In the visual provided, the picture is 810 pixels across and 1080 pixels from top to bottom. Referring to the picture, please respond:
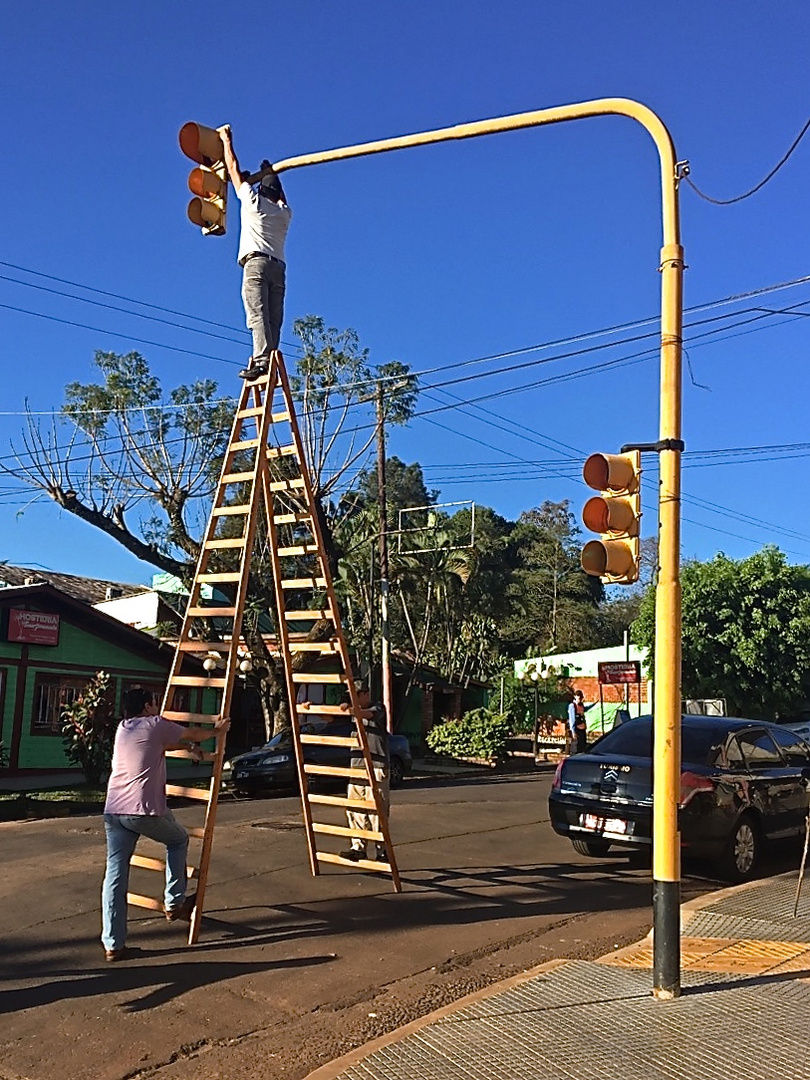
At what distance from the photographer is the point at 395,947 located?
7.36 metres

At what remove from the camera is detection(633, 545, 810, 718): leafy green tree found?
33.0 metres

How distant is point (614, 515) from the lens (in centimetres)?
623

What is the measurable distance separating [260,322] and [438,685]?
103 ft

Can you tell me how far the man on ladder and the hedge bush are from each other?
24.0 meters

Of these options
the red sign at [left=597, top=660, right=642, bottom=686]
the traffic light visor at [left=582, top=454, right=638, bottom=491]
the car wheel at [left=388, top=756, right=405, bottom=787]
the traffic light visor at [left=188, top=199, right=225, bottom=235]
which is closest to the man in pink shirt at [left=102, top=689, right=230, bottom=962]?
the traffic light visor at [left=582, top=454, right=638, bottom=491]

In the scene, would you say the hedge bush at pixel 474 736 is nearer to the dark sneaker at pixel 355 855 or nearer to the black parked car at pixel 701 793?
the black parked car at pixel 701 793

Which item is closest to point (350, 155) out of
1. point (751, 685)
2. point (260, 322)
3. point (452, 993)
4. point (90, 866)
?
point (260, 322)

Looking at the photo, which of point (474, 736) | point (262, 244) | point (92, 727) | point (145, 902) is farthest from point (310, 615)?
point (474, 736)

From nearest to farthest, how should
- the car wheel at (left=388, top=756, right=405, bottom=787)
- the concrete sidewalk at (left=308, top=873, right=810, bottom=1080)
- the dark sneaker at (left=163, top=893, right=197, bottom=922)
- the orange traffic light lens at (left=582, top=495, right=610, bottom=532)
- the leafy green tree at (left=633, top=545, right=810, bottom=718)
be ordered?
the concrete sidewalk at (left=308, top=873, right=810, bottom=1080)
the orange traffic light lens at (left=582, top=495, right=610, bottom=532)
the dark sneaker at (left=163, top=893, right=197, bottom=922)
the car wheel at (left=388, top=756, right=405, bottom=787)
the leafy green tree at (left=633, top=545, right=810, bottom=718)

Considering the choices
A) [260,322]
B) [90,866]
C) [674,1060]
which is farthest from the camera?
[90,866]

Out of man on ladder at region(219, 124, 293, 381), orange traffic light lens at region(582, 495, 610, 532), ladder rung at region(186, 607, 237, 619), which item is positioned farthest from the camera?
man on ladder at region(219, 124, 293, 381)

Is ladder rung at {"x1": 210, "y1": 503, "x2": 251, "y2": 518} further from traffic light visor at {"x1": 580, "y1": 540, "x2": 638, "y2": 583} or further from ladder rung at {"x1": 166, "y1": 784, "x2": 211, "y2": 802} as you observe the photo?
traffic light visor at {"x1": 580, "y1": 540, "x2": 638, "y2": 583}

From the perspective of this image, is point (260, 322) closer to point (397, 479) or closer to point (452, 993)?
point (452, 993)

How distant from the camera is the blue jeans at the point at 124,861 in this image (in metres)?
6.79
